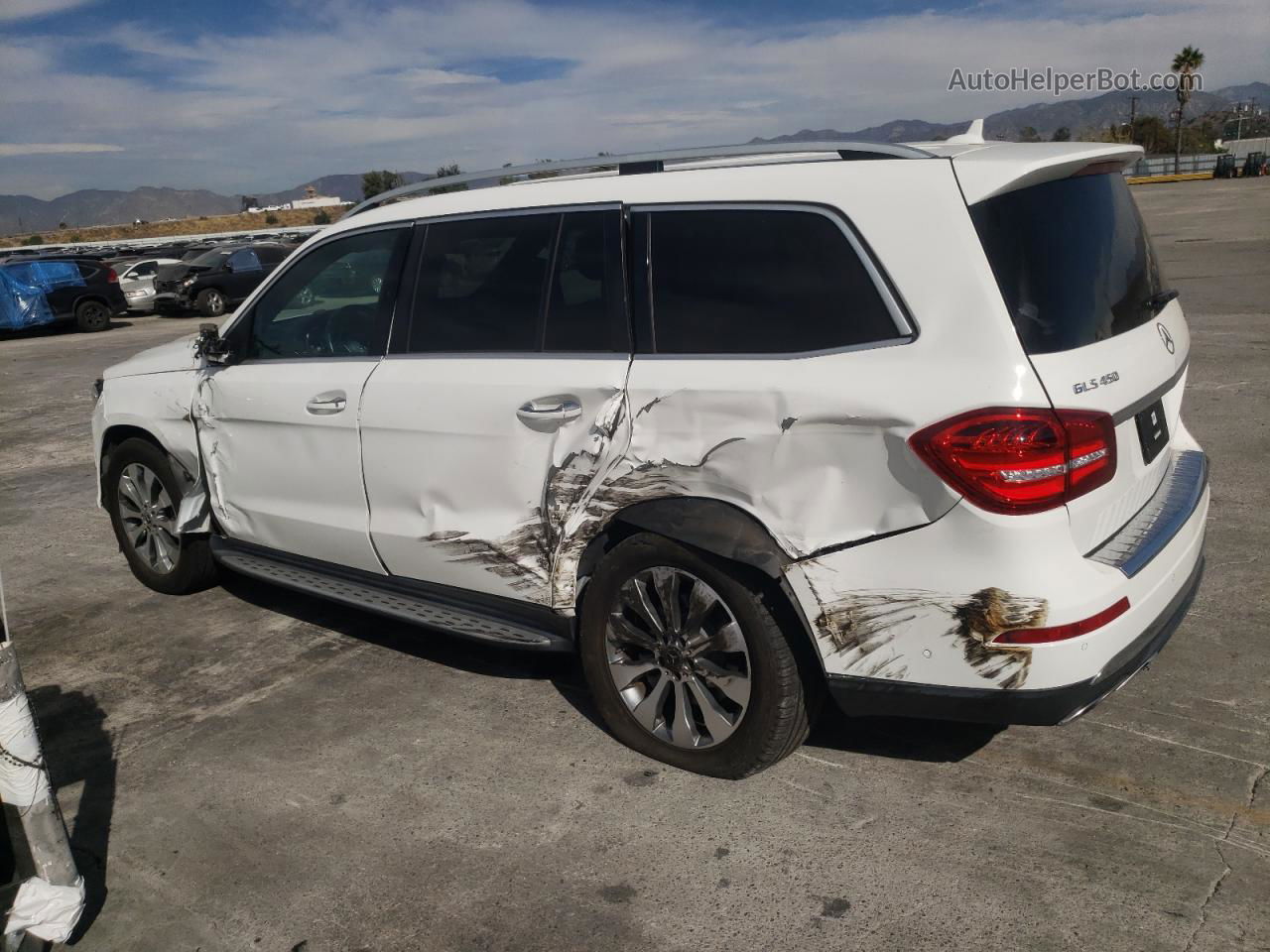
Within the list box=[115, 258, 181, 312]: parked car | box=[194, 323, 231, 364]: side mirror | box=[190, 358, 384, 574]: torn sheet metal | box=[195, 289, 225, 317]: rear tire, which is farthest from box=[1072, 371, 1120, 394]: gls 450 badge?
box=[115, 258, 181, 312]: parked car

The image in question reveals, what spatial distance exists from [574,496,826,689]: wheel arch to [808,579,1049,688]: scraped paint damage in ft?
0.33

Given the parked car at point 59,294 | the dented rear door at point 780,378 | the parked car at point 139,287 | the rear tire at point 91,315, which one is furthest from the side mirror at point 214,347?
the parked car at point 139,287

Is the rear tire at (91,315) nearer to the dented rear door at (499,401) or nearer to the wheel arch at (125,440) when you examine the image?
the wheel arch at (125,440)

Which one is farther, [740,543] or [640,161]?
[640,161]

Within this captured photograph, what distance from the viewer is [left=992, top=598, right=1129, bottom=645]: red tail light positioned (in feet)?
9.17

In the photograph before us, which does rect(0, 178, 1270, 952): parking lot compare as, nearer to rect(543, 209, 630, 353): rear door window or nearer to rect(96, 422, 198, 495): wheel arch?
rect(96, 422, 198, 495): wheel arch

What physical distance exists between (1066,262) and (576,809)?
2.22 meters

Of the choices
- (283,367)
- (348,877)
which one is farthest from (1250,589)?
(283,367)

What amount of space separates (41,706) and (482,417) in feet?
7.60

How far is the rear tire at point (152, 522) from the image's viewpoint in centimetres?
526

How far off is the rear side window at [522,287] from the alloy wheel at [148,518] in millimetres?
2001

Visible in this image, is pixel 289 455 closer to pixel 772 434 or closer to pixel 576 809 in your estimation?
pixel 576 809

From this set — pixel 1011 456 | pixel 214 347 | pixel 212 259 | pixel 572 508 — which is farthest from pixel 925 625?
pixel 212 259

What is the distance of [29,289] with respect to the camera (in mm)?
21656
